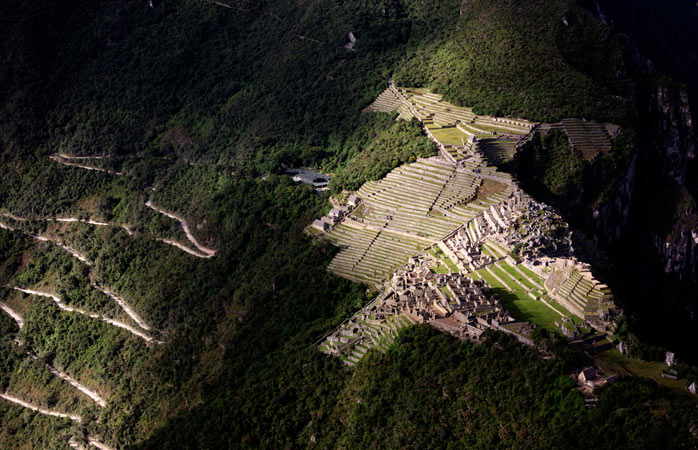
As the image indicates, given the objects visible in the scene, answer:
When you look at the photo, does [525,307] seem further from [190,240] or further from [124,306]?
[124,306]

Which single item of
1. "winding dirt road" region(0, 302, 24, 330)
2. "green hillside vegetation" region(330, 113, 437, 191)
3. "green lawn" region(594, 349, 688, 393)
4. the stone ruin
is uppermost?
"green lawn" region(594, 349, 688, 393)

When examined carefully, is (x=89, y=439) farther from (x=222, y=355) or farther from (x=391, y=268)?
(x=391, y=268)

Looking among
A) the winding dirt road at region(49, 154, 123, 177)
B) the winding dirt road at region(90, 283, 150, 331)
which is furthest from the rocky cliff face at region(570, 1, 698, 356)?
the winding dirt road at region(49, 154, 123, 177)

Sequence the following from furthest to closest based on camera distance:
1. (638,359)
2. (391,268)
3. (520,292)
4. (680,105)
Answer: (680,105)
(391,268)
(520,292)
(638,359)

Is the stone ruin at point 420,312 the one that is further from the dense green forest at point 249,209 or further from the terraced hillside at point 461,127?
the terraced hillside at point 461,127

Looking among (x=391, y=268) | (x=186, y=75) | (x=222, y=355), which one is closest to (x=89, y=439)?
(x=222, y=355)

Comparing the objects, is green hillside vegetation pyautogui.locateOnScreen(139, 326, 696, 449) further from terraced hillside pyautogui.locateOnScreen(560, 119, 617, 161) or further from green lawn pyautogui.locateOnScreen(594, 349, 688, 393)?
terraced hillside pyautogui.locateOnScreen(560, 119, 617, 161)

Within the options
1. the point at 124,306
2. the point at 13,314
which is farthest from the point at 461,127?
the point at 13,314

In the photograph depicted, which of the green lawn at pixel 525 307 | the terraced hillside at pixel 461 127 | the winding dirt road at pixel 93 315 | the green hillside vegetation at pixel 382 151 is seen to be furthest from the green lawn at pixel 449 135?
the winding dirt road at pixel 93 315
